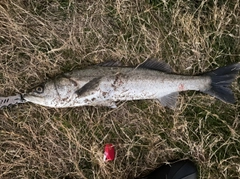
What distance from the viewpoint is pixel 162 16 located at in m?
3.97

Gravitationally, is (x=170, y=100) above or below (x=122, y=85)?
below

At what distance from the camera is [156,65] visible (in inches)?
148

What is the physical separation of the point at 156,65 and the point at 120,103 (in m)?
0.57

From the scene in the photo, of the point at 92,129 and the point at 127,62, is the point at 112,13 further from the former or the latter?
the point at 92,129

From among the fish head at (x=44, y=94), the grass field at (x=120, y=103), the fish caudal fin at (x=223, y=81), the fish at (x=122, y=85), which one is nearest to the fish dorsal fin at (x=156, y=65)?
the fish at (x=122, y=85)

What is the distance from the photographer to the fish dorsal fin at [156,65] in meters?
3.75

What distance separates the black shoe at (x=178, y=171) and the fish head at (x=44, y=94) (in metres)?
1.35

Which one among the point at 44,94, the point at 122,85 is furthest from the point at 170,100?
the point at 44,94

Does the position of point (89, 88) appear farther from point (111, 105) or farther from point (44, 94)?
point (44, 94)

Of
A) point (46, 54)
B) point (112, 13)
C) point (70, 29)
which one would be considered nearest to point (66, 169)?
point (46, 54)

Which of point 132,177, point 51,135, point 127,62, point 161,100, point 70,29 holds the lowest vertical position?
point 132,177

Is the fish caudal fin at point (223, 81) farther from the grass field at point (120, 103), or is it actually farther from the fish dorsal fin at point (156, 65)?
the fish dorsal fin at point (156, 65)

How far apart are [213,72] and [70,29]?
1600 millimetres

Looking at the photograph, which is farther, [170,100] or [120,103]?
[120,103]
